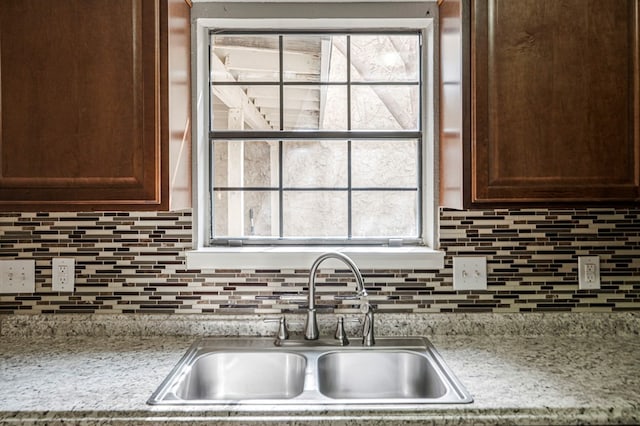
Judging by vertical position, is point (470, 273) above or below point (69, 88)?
below

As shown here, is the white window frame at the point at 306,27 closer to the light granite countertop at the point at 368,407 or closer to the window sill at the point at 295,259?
the window sill at the point at 295,259

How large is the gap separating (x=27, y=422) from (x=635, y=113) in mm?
1864

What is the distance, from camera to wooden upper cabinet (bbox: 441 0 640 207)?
1.43m

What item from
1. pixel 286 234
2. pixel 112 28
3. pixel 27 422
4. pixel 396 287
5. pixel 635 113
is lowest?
pixel 27 422

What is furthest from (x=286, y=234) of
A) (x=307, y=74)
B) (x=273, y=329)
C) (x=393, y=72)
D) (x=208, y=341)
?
(x=393, y=72)

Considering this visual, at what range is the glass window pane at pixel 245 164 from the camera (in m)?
1.92

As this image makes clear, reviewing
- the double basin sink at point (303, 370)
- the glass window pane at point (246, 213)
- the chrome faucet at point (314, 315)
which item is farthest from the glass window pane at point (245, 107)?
the double basin sink at point (303, 370)

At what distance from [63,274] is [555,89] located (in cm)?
182

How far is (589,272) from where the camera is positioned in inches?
68.7

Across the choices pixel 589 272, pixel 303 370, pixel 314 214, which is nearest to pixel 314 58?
pixel 314 214

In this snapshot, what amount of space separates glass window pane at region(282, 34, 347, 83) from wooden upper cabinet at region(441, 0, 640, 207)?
63 centimetres

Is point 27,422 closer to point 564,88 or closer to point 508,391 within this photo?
point 508,391

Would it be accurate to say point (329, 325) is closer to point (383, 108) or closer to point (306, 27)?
point (383, 108)

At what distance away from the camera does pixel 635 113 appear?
1429mm
